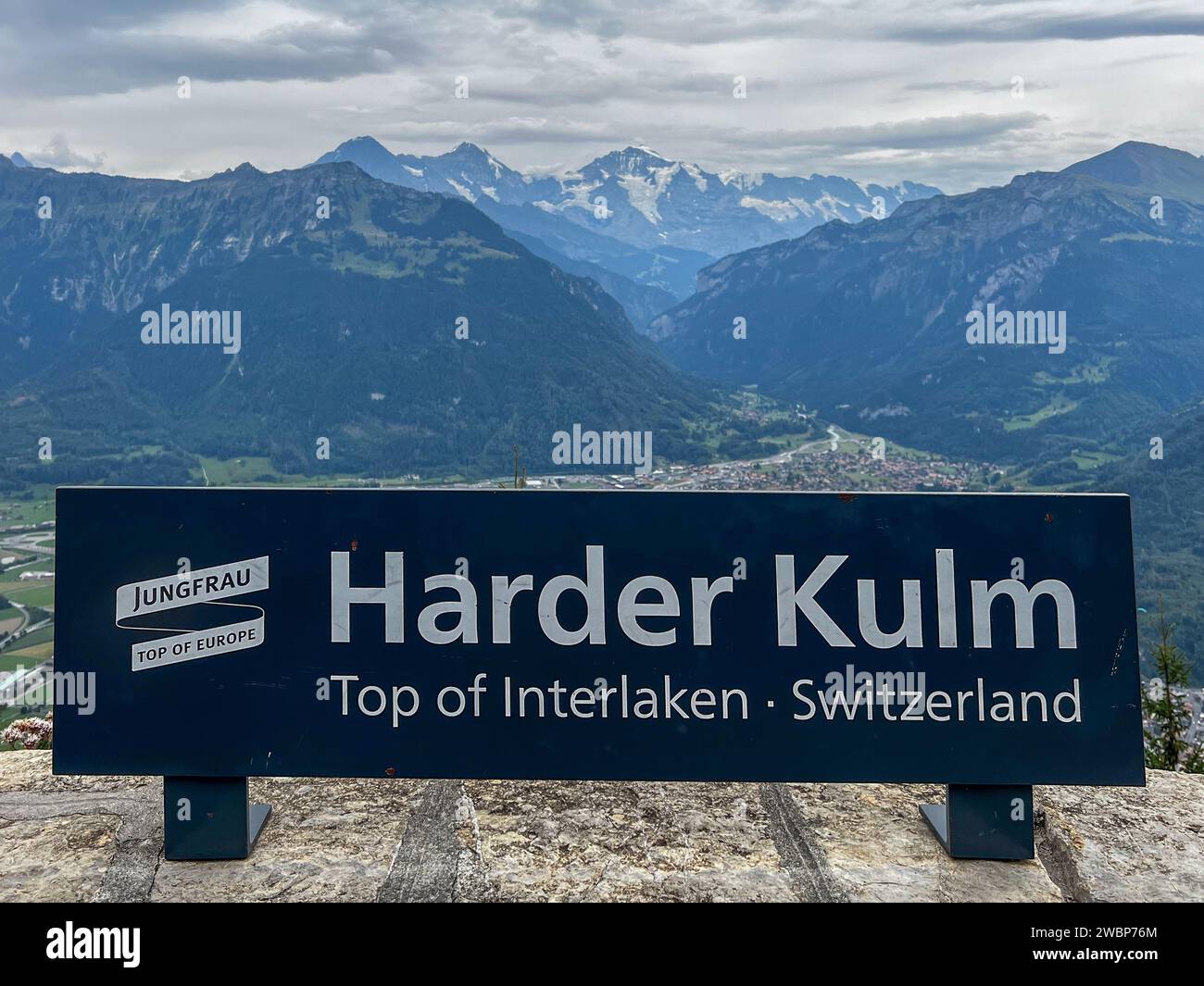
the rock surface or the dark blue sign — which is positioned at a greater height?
the dark blue sign

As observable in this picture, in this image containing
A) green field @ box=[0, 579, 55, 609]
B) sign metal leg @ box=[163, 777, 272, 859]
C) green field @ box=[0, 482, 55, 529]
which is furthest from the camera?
green field @ box=[0, 482, 55, 529]

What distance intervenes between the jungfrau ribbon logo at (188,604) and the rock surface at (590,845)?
133 centimetres

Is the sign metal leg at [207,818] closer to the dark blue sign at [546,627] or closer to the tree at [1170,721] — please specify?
the dark blue sign at [546,627]

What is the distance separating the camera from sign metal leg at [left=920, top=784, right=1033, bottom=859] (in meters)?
6.05

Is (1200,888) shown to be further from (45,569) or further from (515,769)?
(45,569)

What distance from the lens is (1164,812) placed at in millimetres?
6766

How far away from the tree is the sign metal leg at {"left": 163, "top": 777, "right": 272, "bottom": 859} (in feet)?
27.7

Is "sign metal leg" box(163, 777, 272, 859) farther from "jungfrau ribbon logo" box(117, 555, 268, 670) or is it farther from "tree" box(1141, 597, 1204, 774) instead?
"tree" box(1141, 597, 1204, 774)

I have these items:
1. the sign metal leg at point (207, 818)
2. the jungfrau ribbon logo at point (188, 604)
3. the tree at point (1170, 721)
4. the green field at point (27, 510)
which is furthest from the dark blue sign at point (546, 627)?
the green field at point (27, 510)

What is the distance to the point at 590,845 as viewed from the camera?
244 inches

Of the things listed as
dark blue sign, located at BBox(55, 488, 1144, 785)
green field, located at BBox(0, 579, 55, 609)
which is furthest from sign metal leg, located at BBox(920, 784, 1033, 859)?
green field, located at BBox(0, 579, 55, 609)
